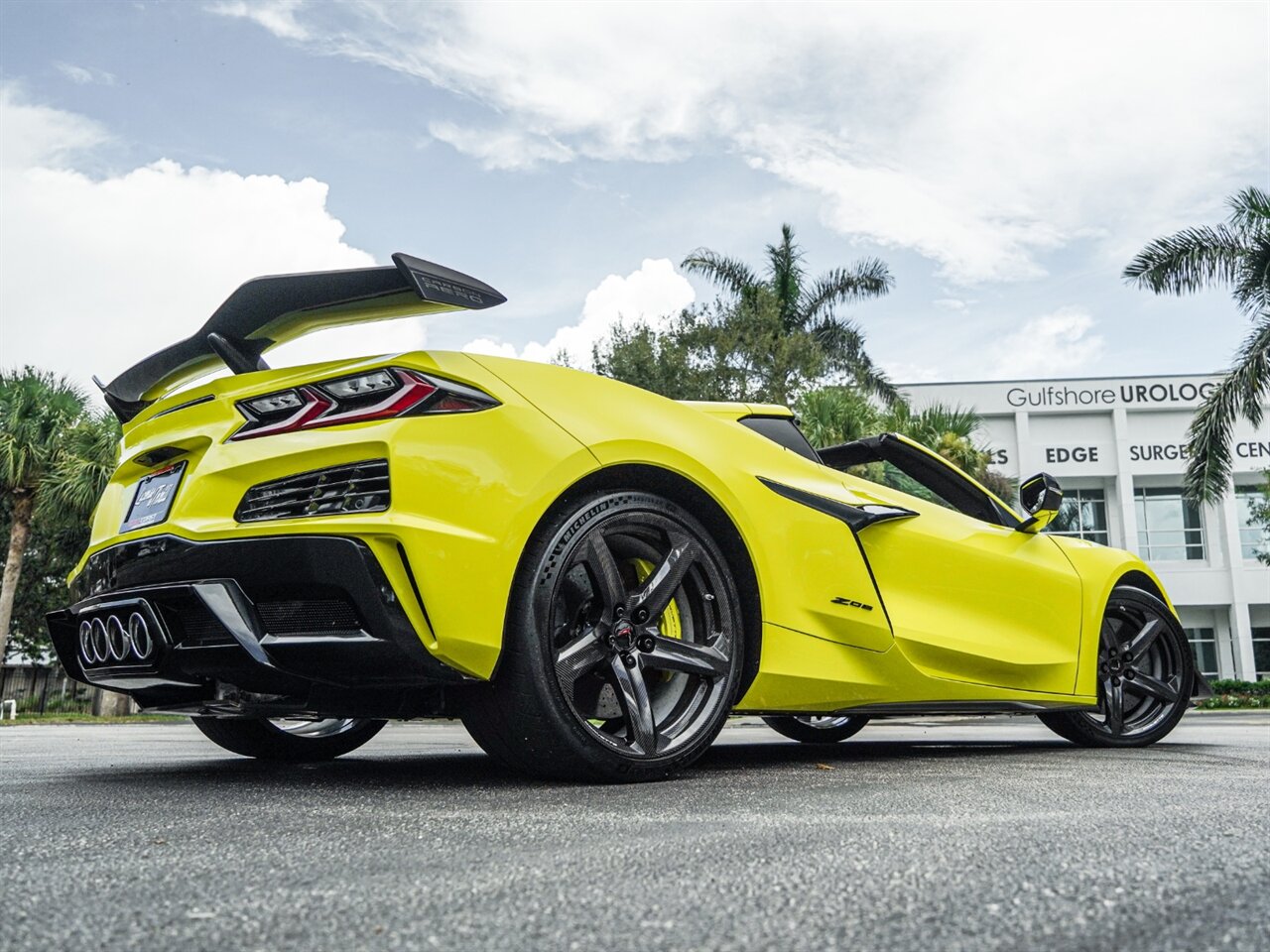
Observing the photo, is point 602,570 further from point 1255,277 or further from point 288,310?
point 1255,277

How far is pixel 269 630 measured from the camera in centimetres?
282

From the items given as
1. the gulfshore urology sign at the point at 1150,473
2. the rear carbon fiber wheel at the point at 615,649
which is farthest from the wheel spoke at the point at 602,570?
the gulfshore urology sign at the point at 1150,473

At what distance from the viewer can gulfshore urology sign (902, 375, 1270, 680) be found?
127 feet

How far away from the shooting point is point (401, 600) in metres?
2.73

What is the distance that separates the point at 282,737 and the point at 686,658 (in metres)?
1.93

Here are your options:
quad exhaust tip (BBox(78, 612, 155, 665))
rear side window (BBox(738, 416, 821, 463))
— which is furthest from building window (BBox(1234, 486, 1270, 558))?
quad exhaust tip (BBox(78, 612, 155, 665))

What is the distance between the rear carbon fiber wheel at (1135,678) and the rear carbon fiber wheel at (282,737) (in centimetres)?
308

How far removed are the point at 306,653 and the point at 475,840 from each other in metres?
0.89

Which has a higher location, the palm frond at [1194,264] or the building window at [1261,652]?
the palm frond at [1194,264]

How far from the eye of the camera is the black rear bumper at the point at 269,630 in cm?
273

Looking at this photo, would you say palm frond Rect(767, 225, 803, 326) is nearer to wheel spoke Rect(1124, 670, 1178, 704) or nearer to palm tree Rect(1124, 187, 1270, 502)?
palm tree Rect(1124, 187, 1270, 502)

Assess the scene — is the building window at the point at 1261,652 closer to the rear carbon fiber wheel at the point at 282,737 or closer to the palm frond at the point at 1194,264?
the palm frond at the point at 1194,264

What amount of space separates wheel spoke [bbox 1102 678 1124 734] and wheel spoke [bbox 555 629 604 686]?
3092mm

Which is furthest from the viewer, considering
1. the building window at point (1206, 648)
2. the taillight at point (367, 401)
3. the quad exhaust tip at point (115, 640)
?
the building window at point (1206, 648)
